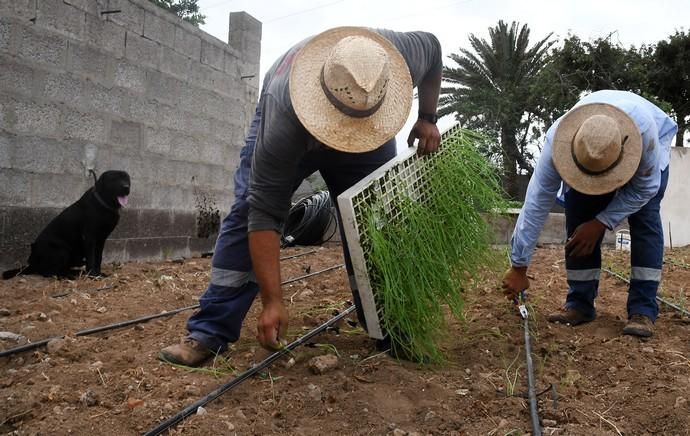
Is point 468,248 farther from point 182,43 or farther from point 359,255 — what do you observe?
point 182,43

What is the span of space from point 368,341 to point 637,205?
4.54 feet

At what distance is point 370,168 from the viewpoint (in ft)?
8.12

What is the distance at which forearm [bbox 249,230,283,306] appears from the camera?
2.04 m

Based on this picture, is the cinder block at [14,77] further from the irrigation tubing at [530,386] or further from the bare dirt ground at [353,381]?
the irrigation tubing at [530,386]

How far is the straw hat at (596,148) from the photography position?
260 cm

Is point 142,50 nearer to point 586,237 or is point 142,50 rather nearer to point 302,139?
point 302,139

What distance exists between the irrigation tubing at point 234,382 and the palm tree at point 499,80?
18.3 metres

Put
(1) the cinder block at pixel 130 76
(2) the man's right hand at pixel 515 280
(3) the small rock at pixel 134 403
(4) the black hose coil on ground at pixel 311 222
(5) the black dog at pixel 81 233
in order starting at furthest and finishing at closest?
(4) the black hose coil on ground at pixel 311 222, (1) the cinder block at pixel 130 76, (5) the black dog at pixel 81 233, (2) the man's right hand at pixel 515 280, (3) the small rock at pixel 134 403

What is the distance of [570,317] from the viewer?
3.25 meters

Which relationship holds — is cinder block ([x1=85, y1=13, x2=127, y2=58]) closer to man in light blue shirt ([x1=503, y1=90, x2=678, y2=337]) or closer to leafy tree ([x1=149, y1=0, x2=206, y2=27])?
man in light blue shirt ([x1=503, y1=90, x2=678, y2=337])

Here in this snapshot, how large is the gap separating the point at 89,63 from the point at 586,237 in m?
3.91

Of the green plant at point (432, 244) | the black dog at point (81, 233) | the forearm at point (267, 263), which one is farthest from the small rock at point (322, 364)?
the black dog at point (81, 233)

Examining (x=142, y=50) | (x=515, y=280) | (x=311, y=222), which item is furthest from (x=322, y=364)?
(x=311, y=222)

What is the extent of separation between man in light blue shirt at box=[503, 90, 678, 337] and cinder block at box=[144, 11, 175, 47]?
391 cm
